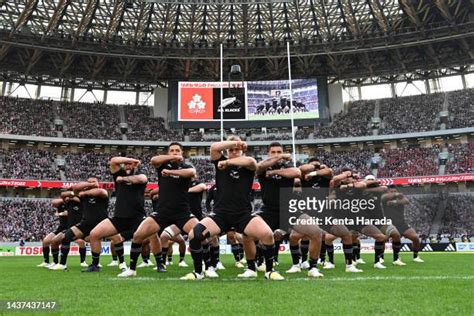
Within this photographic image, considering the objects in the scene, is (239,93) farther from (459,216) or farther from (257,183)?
(459,216)

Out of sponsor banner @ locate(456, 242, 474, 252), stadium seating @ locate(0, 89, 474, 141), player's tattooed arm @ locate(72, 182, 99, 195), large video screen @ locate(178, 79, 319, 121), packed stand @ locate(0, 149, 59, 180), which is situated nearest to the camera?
player's tattooed arm @ locate(72, 182, 99, 195)

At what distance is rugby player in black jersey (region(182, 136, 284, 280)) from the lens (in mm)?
8883

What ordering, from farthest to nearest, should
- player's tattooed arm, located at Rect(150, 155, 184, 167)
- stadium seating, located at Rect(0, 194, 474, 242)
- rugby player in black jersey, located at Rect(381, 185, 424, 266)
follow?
stadium seating, located at Rect(0, 194, 474, 242)
rugby player in black jersey, located at Rect(381, 185, 424, 266)
player's tattooed arm, located at Rect(150, 155, 184, 167)

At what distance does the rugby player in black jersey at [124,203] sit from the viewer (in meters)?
11.2

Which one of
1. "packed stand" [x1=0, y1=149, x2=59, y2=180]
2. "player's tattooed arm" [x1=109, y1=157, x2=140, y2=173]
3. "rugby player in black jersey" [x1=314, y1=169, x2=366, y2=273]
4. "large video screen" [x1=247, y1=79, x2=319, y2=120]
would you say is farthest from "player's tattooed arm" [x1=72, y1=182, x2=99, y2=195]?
"large video screen" [x1=247, y1=79, x2=319, y2=120]

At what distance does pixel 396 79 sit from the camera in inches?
2329

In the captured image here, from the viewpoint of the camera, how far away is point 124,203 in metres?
11.4

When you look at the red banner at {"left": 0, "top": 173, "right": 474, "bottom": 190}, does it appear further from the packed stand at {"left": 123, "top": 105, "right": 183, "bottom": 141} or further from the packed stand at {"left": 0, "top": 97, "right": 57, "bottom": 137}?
the packed stand at {"left": 123, "top": 105, "right": 183, "bottom": 141}

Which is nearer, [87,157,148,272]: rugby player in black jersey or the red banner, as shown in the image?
[87,157,148,272]: rugby player in black jersey

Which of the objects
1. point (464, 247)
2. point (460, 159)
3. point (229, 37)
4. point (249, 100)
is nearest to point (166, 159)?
point (464, 247)

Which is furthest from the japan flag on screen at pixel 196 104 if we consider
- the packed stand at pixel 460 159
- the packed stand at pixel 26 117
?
the packed stand at pixel 460 159

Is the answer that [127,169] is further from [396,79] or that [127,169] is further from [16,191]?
[396,79]

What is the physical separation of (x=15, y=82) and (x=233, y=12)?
93.5ft

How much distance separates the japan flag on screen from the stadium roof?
12.4 feet
